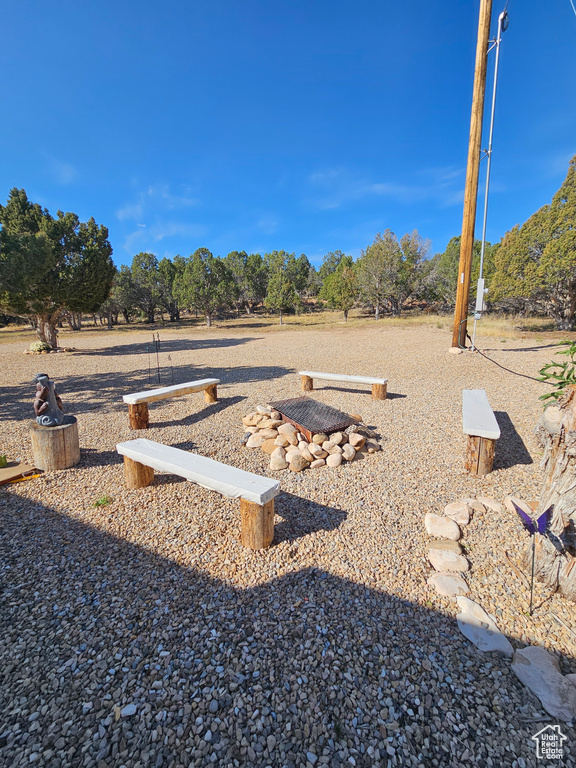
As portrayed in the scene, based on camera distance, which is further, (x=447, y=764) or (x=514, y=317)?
(x=514, y=317)

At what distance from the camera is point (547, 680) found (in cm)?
159

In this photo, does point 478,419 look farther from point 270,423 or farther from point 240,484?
point 240,484

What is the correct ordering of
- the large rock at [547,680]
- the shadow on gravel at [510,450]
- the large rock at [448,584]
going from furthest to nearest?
the shadow on gravel at [510,450]
the large rock at [448,584]
the large rock at [547,680]

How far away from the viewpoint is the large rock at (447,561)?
2.31 meters

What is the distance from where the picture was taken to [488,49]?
8094 mm

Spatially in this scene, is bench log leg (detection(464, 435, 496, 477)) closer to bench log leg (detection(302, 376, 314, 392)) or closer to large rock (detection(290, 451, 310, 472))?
large rock (detection(290, 451, 310, 472))

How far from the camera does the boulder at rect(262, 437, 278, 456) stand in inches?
165

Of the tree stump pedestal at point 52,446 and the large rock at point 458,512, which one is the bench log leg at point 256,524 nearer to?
the large rock at point 458,512

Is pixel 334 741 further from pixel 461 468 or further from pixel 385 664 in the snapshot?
pixel 461 468

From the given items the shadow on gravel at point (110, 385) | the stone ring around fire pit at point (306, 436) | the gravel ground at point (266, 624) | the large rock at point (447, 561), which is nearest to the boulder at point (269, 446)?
the stone ring around fire pit at point (306, 436)

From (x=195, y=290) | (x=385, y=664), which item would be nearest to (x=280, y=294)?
(x=195, y=290)

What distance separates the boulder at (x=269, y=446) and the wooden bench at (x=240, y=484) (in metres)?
1.27

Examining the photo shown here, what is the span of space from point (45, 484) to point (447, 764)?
3.91 meters

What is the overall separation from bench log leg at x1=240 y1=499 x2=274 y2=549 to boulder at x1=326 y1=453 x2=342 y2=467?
4.75 feet
